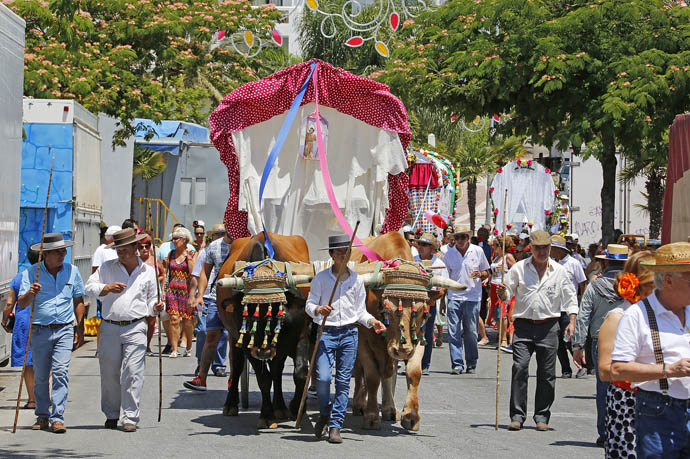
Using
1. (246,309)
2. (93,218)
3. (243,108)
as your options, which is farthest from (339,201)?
(93,218)

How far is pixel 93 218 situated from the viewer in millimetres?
19672

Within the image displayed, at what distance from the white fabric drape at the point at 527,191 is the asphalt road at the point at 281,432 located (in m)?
9.98

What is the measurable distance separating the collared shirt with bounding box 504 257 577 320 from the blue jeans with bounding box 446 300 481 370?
14.6 feet

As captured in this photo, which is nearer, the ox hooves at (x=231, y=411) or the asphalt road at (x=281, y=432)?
the asphalt road at (x=281, y=432)

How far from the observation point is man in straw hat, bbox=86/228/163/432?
406 inches

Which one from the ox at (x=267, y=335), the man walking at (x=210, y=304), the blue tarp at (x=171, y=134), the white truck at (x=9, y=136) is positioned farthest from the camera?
the blue tarp at (x=171, y=134)

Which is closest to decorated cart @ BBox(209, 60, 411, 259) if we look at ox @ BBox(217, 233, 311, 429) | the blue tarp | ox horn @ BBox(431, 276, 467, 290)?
ox @ BBox(217, 233, 311, 429)

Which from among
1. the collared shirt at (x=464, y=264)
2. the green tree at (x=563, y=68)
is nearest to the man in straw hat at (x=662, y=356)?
the collared shirt at (x=464, y=264)

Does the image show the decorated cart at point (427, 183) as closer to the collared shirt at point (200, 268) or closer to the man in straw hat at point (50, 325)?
the collared shirt at point (200, 268)

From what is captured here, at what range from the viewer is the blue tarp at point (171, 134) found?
30484mm

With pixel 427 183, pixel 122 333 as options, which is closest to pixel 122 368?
pixel 122 333

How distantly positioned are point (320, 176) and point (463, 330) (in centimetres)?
423

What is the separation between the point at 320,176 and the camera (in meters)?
13.1

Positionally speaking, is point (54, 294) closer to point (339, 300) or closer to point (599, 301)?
point (339, 300)
